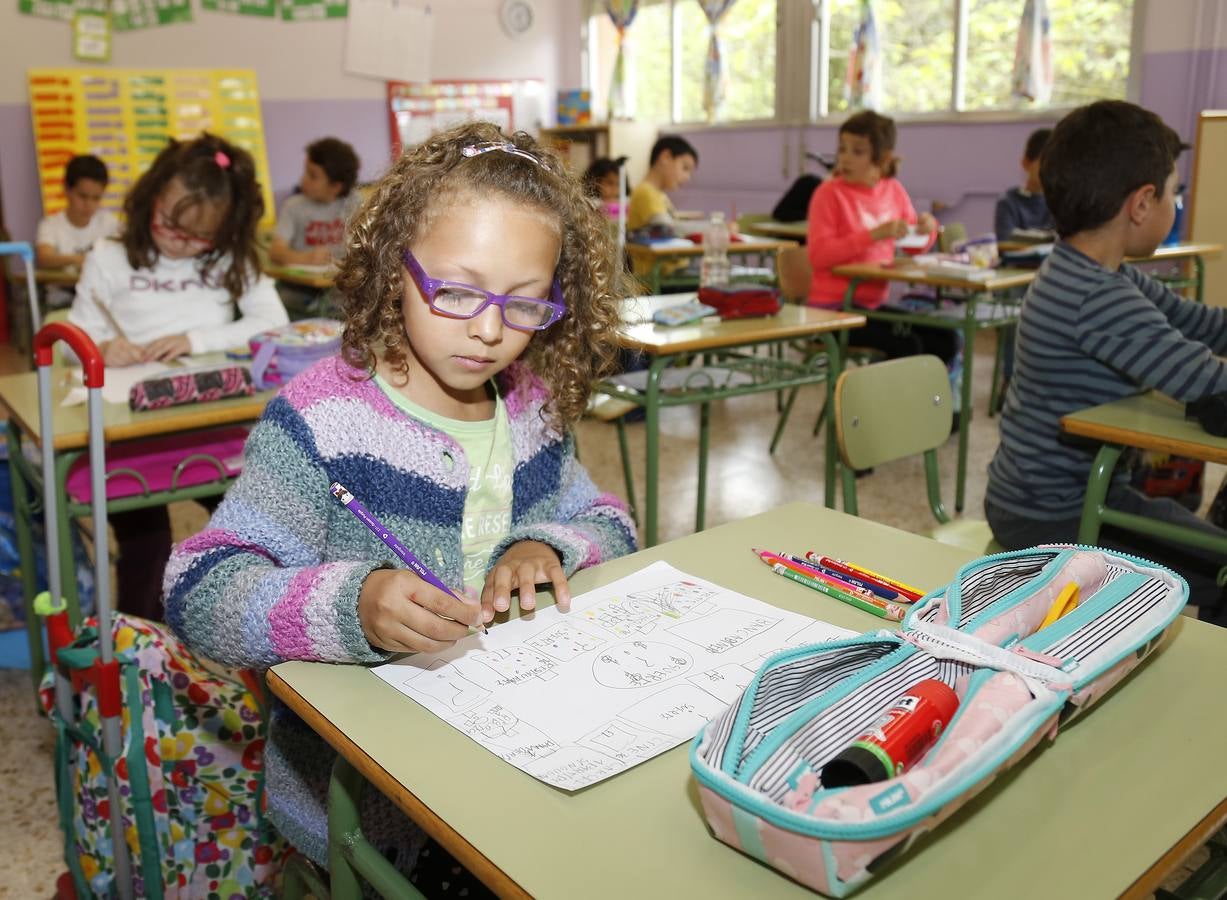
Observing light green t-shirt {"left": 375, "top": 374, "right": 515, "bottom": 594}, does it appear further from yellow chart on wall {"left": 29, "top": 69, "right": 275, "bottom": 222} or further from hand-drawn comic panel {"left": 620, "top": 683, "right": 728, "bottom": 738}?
yellow chart on wall {"left": 29, "top": 69, "right": 275, "bottom": 222}

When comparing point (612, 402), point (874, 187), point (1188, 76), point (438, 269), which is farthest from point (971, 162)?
point (438, 269)

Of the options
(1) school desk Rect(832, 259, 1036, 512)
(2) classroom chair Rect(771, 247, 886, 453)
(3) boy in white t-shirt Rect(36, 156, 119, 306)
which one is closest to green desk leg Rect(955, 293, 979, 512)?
(1) school desk Rect(832, 259, 1036, 512)

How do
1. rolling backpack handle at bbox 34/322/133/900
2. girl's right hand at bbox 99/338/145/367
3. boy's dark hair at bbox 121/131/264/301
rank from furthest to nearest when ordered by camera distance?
boy's dark hair at bbox 121/131/264/301 → girl's right hand at bbox 99/338/145/367 → rolling backpack handle at bbox 34/322/133/900

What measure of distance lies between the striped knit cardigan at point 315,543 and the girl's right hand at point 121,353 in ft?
4.49

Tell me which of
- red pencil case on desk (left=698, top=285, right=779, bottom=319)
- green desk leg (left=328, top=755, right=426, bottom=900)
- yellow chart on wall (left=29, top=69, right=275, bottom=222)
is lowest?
green desk leg (left=328, top=755, right=426, bottom=900)

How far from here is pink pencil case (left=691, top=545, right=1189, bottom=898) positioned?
58cm

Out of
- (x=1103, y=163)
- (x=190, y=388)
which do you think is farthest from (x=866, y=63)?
(x=190, y=388)

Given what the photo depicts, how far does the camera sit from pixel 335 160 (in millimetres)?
4969

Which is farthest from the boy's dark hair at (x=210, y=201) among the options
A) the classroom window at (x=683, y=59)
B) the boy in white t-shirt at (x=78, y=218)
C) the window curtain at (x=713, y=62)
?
the window curtain at (x=713, y=62)

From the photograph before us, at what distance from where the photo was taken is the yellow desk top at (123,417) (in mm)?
1779

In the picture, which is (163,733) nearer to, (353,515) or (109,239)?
(353,515)

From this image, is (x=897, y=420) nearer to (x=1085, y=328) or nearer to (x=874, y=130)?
(x=1085, y=328)

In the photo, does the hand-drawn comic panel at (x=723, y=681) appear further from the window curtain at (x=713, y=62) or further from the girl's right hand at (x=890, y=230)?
the window curtain at (x=713, y=62)

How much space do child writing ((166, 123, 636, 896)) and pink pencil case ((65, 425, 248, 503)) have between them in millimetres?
904
